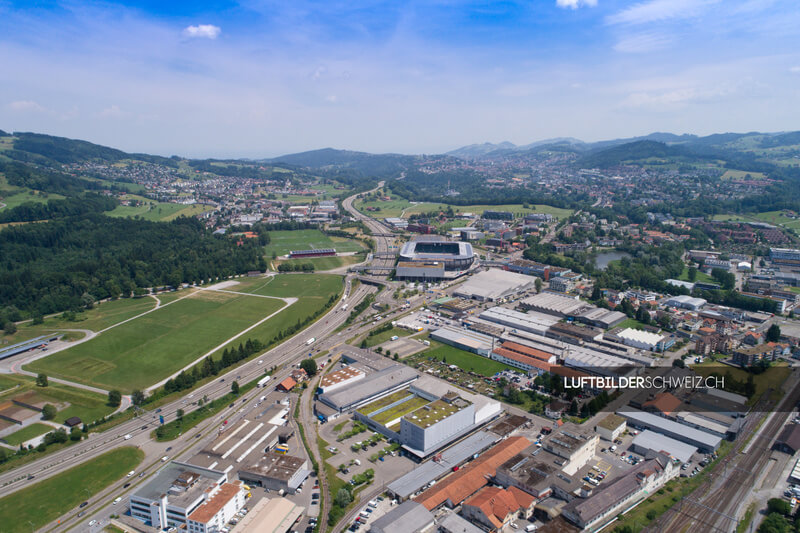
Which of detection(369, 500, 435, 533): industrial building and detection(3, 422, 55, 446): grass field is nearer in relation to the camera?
detection(369, 500, 435, 533): industrial building

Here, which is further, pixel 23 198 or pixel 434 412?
pixel 23 198

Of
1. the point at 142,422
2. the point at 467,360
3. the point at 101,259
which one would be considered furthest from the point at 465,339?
the point at 101,259

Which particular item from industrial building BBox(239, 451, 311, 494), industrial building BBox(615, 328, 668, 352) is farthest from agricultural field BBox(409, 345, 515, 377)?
industrial building BBox(239, 451, 311, 494)

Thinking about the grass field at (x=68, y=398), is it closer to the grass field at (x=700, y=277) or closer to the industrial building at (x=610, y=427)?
the industrial building at (x=610, y=427)

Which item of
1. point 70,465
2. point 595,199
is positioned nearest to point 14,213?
point 70,465

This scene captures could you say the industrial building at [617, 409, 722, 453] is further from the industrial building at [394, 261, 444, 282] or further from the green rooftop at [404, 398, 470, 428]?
the industrial building at [394, 261, 444, 282]

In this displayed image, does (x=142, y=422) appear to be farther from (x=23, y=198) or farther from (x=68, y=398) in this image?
(x=23, y=198)
